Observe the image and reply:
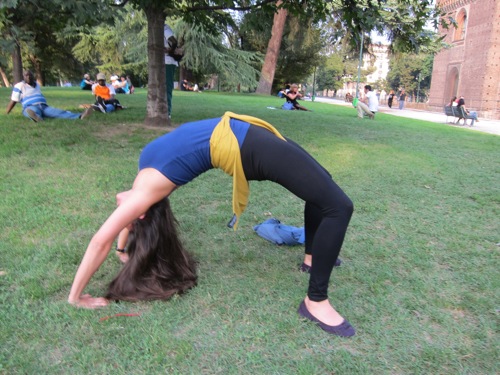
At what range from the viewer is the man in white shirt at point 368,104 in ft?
50.9

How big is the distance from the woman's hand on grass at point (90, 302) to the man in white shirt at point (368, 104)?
14512mm

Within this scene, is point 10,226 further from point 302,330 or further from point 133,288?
point 302,330

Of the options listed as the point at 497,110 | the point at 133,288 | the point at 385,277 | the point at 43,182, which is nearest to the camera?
the point at 133,288

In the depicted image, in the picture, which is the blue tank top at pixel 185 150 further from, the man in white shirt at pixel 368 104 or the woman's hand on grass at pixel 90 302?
the man in white shirt at pixel 368 104

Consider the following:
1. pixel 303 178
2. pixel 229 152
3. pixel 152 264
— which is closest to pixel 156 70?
pixel 152 264

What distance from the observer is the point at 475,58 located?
112 feet

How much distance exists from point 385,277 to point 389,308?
45 cm

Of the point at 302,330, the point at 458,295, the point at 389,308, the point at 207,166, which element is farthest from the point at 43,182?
the point at 458,295

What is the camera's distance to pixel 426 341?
2328 millimetres

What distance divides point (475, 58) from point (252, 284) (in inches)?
1521

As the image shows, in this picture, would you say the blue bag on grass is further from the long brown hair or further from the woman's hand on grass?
the woman's hand on grass

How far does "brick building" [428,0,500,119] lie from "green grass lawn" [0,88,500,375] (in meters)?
31.6

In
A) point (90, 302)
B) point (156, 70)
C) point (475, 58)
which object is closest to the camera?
point (90, 302)

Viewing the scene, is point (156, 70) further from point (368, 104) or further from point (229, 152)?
point (368, 104)
